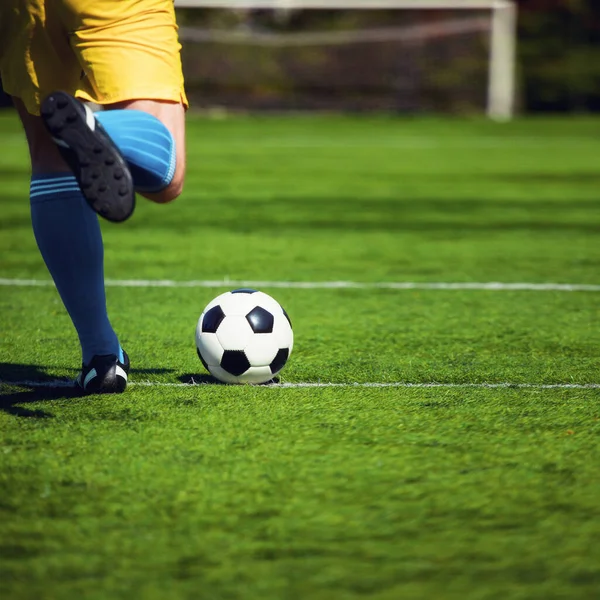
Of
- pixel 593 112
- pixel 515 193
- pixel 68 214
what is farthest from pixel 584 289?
pixel 593 112

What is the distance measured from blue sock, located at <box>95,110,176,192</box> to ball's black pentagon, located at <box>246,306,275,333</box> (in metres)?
0.62

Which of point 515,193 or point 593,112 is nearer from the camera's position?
point 515,193

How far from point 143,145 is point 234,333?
0.75 meters

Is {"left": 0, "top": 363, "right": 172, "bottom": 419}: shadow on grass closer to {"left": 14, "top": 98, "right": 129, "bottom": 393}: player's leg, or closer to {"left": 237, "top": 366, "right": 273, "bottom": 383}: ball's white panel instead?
{"left": 14, "top": 98, "right": 129, "bottom": 393}: player's leg

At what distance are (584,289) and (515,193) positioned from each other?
4470 millimetres

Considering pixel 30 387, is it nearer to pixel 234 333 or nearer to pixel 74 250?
pixel 74 250

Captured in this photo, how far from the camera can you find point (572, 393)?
327 cm

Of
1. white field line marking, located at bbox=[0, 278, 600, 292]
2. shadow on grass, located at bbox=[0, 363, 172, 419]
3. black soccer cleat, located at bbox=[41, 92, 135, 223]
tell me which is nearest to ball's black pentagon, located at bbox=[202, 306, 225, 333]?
shadow on grass, located at bbox=[0, 363, 172, 419]

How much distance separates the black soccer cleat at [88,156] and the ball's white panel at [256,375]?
0.84 m

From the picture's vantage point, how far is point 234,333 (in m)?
3.35

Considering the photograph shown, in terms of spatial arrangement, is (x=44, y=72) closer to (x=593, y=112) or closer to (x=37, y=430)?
(x=37, y=430)

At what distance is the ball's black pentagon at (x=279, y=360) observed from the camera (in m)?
3.35

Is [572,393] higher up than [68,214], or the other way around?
[68,214]

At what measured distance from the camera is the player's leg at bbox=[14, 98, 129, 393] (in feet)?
10.6
